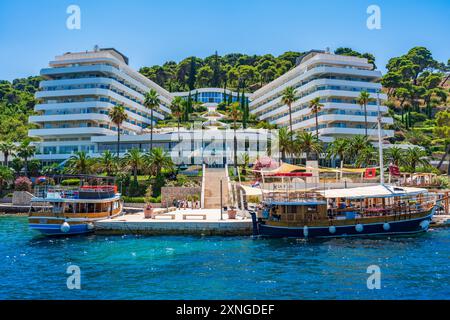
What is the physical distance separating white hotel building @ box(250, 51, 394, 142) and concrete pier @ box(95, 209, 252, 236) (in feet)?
154

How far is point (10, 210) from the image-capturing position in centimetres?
6022

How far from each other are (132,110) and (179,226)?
63019 millimetres

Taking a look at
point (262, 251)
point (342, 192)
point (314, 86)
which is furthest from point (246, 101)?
point (262, 251)

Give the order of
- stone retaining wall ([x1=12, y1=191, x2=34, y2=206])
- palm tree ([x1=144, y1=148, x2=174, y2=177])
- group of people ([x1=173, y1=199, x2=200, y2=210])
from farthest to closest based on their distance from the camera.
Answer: stone retaining wall ([x1=12, y1=191, x2=34, y2=206]) < palm tree ([x1=144, y1=148, x2=174, y2=177]) < group of people ([x1=173, y1=199, x2=200, y2=210])

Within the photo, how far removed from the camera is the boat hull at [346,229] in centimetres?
3584

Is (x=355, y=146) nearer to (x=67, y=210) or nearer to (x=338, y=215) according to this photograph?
(x=338, y=215)

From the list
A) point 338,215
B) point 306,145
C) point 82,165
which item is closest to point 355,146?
point 306,145

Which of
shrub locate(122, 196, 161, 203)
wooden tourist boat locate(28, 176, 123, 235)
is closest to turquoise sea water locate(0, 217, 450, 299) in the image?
wooden tourist boat locate(28, 176, 123, 235)

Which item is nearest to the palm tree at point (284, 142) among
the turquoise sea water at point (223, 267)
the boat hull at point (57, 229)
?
the turquoise sea water at point (223, 267)

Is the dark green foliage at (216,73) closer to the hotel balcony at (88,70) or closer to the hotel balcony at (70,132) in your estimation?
the hotel balcony at (88,70)

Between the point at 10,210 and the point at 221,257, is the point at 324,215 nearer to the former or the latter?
the point at 221,257

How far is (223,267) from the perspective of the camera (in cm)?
2459

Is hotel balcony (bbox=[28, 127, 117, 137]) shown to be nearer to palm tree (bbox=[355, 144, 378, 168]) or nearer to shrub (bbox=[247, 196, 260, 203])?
shrub (bbox=[247, 196, 260, 203])

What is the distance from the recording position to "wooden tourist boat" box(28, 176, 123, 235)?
3781 cm
